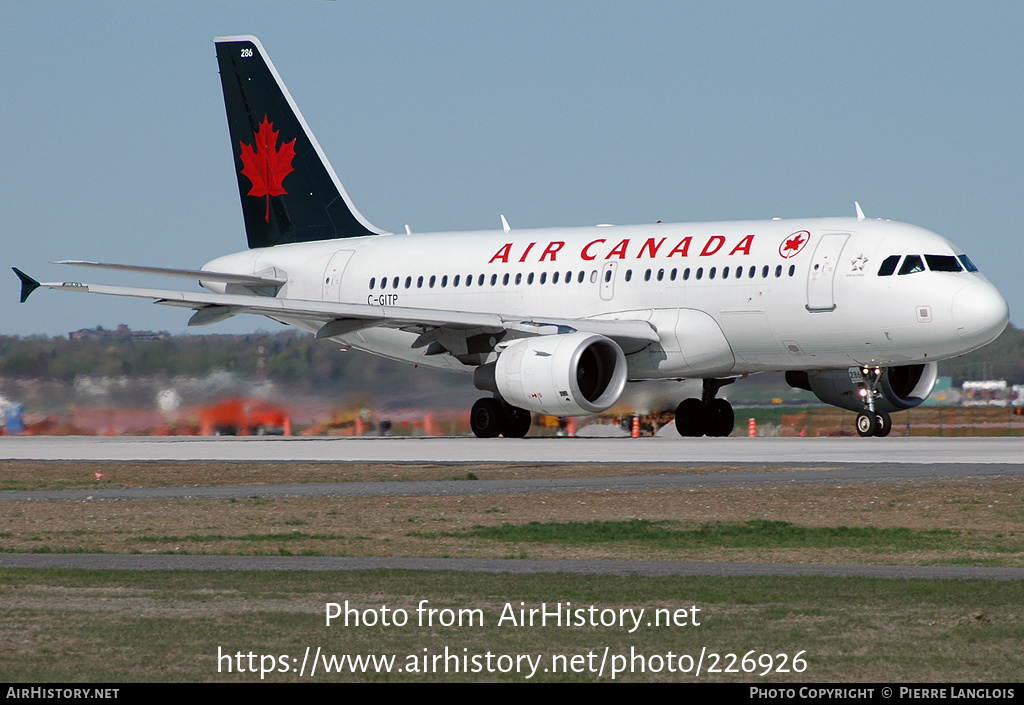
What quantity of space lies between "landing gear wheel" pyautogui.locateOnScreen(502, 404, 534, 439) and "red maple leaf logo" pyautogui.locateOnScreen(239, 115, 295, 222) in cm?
1037

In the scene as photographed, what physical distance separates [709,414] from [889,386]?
13.4 ft

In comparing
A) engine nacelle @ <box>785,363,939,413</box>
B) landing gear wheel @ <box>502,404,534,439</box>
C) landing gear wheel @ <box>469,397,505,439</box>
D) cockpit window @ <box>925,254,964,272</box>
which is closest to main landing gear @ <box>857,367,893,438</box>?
engine nacelle @ <box>785,363,939,413</box>

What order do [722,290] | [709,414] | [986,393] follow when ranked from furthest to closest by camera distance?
[986,393] < [709,414] < [722,290]

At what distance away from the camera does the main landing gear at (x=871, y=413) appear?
31844 millimetres

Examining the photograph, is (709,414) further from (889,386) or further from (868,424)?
(868,424)

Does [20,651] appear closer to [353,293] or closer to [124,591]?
[124,591]

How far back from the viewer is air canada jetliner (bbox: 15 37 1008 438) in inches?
1181

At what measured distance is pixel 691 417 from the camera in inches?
1390

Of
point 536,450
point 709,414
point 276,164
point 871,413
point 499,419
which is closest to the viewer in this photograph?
point 536,450

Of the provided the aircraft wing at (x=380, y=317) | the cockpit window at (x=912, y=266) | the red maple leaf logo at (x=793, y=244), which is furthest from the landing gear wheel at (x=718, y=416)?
the cockpit window at (x=912, y=266)

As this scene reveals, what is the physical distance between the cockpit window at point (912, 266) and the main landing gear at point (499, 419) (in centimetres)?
887

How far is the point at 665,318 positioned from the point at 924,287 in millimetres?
5482

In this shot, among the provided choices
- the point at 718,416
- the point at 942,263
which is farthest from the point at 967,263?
the point at 718,416
